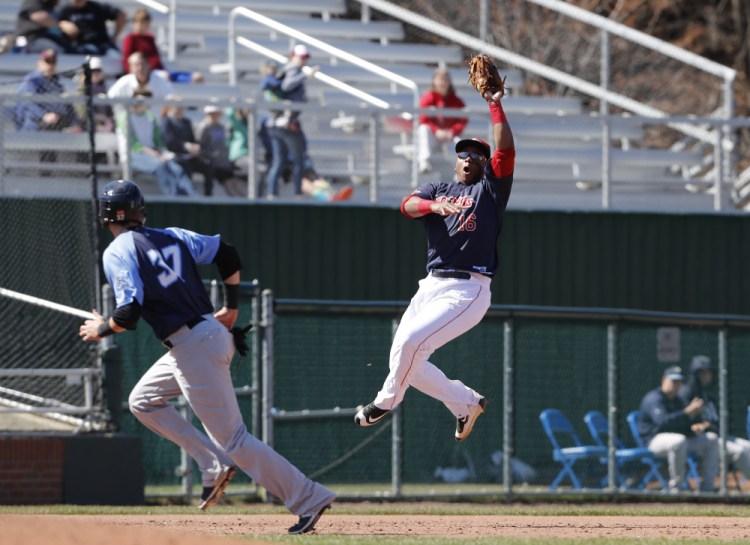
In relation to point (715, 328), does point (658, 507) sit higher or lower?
lower

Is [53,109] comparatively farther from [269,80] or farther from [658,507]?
[658,507]

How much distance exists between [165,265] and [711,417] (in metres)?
7.77

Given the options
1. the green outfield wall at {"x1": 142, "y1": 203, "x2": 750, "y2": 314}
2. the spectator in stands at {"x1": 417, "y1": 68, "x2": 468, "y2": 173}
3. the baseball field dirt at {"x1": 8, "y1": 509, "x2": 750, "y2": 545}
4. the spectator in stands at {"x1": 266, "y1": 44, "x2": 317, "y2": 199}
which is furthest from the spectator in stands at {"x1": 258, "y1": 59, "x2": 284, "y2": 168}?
the baseball field dirt at {"x1": 8, "y1": 509, "x2": 750, "y2": 545}

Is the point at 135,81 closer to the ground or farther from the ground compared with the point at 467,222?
farther from the ground

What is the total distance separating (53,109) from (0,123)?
0.54m

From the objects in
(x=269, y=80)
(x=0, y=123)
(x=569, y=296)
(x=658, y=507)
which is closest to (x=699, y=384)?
(x=658, y=507)

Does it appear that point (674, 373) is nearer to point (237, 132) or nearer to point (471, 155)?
point (237, 132)

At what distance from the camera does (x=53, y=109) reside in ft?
49.3

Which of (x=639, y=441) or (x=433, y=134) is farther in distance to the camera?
(x=433, y=134)

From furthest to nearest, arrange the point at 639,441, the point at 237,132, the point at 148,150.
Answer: the point at 237,132, the point at 148,150, the point at 639,441

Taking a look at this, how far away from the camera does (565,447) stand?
14969mm

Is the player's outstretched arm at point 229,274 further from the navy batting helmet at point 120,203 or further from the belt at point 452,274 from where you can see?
the belt at point 452,274

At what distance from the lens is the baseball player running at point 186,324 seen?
8477 millimetres

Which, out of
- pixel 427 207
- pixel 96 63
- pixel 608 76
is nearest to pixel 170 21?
pixel 96 63
